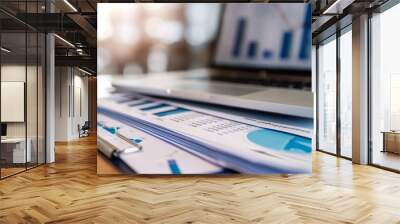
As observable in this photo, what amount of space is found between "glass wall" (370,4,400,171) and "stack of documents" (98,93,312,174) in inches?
86.3

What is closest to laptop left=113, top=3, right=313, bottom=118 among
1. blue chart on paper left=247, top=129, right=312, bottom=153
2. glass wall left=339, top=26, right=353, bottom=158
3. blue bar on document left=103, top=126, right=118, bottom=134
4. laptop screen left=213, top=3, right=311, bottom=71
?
laptop screen left=213, top=3, right=311, bottom=71

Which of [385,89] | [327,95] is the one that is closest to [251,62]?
[385,89]

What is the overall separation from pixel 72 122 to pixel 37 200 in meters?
11.3

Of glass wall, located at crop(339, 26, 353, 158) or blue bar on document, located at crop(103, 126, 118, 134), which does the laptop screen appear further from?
glass wall, located at crop(339, 26, 353, 158)

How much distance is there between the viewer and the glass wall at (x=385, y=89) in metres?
6.78

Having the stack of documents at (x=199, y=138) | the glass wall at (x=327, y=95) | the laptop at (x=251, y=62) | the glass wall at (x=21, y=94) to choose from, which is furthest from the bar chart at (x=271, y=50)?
the glass wall at (x=327, y=95)

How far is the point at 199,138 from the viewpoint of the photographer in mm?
5699

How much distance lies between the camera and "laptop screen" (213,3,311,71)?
19.0 feet

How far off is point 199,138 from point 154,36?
172 centimetres

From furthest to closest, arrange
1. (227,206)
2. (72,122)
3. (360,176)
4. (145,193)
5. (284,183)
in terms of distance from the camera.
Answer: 1. (72,122)
2. (360,176)
3. (284,183)
4. (145,193)
5. (227,206)

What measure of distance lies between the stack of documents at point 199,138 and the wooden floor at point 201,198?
24 cm

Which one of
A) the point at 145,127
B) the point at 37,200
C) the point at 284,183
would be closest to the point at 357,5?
the point at 284,183

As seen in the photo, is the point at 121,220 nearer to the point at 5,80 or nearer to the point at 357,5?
the point at 5,80

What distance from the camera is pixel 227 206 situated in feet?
13.7
